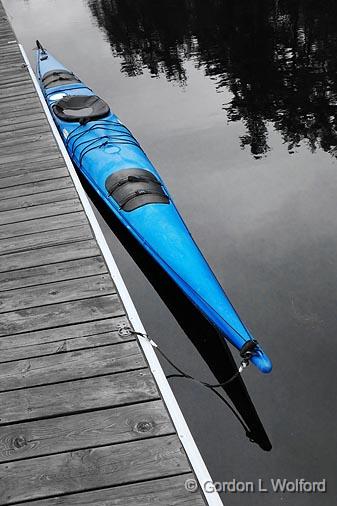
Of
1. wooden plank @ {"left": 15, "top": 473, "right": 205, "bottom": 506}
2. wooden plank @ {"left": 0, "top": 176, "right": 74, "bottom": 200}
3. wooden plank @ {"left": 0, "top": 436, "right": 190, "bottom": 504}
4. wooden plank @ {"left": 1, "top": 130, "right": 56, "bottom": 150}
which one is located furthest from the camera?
wooden plank @ {"left": 1, "top": 130, "right": 56, "bottom": 150}

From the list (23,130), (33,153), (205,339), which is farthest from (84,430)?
(23,130)

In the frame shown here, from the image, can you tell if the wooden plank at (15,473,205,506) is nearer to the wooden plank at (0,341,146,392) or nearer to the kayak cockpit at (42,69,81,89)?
the wooden plank at (0,341,146,392)

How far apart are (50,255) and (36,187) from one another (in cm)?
141

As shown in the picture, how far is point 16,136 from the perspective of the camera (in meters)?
6.92

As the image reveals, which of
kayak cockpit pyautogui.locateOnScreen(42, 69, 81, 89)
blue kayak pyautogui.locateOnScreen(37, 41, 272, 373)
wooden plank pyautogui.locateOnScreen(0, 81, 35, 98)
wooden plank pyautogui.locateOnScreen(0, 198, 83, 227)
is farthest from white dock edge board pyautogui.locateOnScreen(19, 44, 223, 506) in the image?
kayak cockpit pyautogui.locateOnScreen(42, 69, 81, 89)

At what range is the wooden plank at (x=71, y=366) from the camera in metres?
3.35

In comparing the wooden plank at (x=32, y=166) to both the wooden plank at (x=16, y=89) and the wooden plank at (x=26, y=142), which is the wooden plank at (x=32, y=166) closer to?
the wooden plank at (x=26, y=142)

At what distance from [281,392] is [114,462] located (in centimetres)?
259

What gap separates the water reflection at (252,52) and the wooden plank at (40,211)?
5.24 m

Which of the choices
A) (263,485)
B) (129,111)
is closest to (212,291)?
(263,485)

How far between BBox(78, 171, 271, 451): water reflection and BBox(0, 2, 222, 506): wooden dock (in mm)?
A: 1726

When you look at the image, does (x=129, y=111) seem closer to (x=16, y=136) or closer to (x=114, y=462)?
(x=16, y=136)

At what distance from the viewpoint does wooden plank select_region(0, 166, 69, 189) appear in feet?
18.9

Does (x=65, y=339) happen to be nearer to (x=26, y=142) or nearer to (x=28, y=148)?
(x=28, y=148)
